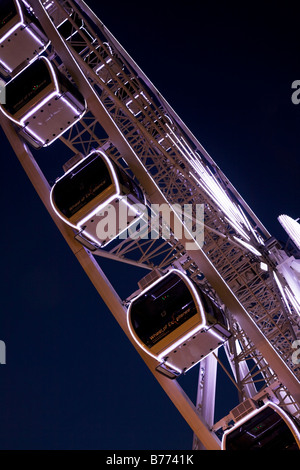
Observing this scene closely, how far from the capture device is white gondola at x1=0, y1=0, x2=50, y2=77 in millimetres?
13516

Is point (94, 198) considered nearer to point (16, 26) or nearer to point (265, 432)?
point (16, 26)

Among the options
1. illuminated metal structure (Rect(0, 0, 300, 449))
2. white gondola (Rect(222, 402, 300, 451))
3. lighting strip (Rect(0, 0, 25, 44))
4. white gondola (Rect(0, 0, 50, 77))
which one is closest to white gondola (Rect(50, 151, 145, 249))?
illuminated metal structure (Rect(0, 0, 300, 449))

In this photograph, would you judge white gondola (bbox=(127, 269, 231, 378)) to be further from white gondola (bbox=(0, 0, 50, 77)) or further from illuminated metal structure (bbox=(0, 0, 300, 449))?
white gondola (bbox=(0, 0, 50, 77))

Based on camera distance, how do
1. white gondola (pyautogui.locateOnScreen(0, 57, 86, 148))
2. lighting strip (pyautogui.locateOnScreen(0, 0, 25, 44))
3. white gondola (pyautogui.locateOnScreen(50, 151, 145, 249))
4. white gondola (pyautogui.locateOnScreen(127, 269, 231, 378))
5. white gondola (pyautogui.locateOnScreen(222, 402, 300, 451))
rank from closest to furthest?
white gondola (pyautogui.locateOnScreen(222, 402, 300, 451)) < white gondola (pyautogui.locateOnScreen(127, 269, 231, 378)) < white gondola (pyautogui.locateOnScreen(50, 151, 145, 249)) < white gondola (pyautogui.locateOnScreen(0, 57, 86, 148)) < lighting strip (pyautogui.locateOnScreen(0, 0, 25, 44))

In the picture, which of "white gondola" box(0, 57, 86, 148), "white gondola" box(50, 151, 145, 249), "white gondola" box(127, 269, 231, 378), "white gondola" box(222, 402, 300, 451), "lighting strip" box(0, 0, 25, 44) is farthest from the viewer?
"lighting strip" box(0, 0, 25, 44)

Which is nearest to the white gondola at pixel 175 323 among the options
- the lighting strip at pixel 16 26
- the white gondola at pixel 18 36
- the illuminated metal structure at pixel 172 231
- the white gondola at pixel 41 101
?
the illuminated metal structure at pixel 172 231

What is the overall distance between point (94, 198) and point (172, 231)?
1.70 metres

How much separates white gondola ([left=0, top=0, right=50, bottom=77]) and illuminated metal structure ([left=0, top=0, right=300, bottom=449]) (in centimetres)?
28

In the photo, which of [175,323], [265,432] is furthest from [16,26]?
[265,432]

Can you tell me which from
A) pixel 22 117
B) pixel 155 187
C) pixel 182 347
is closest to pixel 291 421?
pixel 182 347

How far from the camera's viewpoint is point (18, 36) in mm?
13664

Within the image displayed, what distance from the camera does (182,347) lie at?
10.7 m
